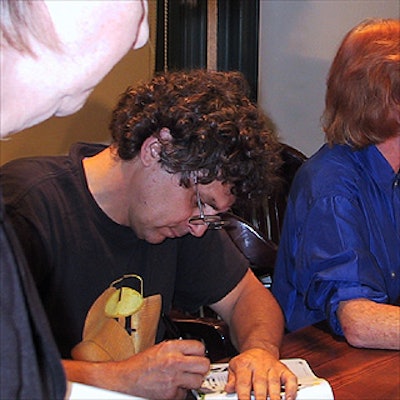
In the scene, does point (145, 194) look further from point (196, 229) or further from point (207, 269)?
point (207, 269)

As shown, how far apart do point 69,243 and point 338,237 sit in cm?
70

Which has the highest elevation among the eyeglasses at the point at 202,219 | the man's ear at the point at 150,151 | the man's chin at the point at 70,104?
the man's chin at the point at 70,104

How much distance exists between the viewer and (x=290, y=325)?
2.04 metres

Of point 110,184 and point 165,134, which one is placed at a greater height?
point 165,134

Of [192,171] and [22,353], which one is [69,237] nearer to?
[192,171]

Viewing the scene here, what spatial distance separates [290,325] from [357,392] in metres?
0.71

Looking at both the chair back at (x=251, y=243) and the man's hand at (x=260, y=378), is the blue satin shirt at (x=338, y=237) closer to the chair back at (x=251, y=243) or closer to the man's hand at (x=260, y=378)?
the chair back at (x=251, y=243)

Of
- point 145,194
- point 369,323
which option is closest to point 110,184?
point 145,194

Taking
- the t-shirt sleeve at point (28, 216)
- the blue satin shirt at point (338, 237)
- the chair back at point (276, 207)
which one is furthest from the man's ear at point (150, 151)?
the chair back at point (276, 207)

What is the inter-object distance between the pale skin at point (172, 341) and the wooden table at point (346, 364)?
0.06 m

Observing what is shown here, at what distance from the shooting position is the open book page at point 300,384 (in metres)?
1.30

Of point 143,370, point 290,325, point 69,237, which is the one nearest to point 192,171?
point 69,237

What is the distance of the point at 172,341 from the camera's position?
1412mm

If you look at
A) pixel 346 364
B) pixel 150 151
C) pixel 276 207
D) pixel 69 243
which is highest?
pixel 150 151
